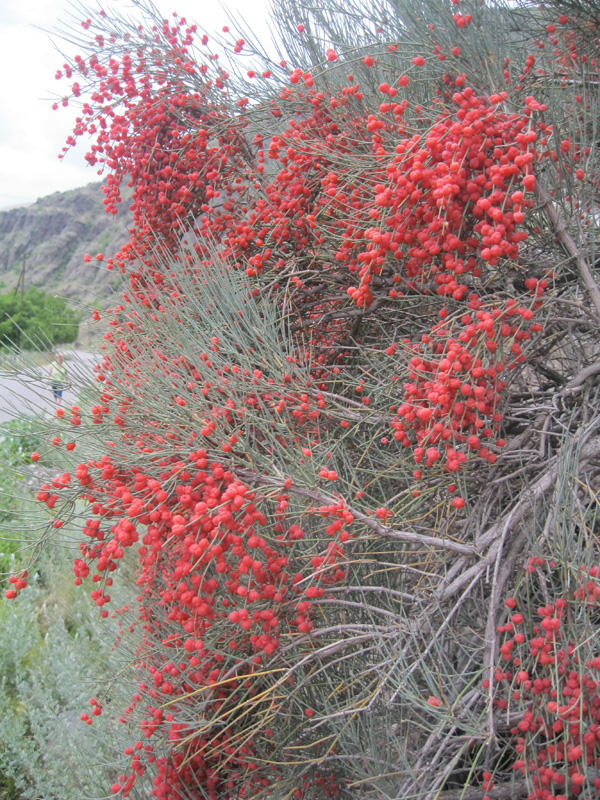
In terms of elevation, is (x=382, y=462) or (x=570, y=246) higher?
(x=570, y=246)

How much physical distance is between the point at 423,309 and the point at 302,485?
90cm

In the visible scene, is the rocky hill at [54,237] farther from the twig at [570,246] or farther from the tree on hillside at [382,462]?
the twig at [570,246]

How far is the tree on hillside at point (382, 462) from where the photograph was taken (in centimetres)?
120

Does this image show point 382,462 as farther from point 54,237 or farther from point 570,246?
point 54,237

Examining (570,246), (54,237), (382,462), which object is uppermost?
(54,237)

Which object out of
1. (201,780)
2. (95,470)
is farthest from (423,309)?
(201,780)

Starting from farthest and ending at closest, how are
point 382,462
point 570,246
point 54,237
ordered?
point 54,237 → point 382,462 → point 570,246

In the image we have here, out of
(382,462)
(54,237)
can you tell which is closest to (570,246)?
(382,462)

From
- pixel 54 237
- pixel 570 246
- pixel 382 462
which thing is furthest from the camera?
pixel 54 237

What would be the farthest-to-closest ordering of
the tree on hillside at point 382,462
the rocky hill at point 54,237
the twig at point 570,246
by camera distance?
the rocky hill at point 54,237 < the twig at point 570,246 < the tree on hillside at point 382,462

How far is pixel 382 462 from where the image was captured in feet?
5.48

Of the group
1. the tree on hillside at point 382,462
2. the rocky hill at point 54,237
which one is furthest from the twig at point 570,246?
the rocky hill at point 54,237

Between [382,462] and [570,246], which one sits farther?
[382,462]

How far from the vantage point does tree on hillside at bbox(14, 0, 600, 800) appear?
1.20 meters
